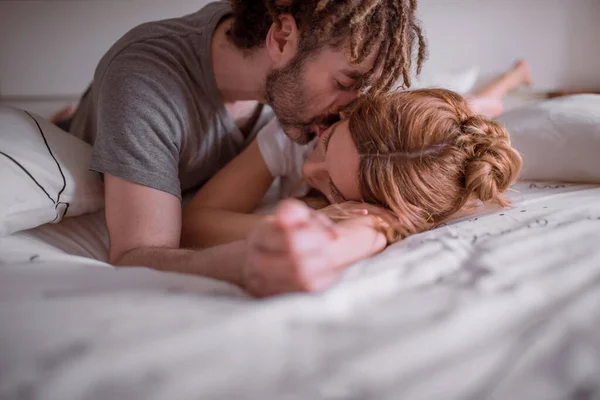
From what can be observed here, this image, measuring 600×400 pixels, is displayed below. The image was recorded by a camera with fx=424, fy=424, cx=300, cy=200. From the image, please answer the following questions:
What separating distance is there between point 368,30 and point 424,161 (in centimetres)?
34

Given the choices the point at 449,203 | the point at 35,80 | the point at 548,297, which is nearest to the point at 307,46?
the point at 449,203

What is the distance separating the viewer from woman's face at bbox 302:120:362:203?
31.9 inches

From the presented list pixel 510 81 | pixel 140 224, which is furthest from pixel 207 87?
pixel 510 81

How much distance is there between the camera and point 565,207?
0.80m

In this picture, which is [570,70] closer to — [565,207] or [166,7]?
[565,207]

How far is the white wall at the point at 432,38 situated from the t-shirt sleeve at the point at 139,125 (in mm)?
836

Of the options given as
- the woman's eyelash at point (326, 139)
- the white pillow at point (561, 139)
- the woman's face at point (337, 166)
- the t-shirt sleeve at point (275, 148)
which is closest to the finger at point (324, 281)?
the woman's face at point (337, 166)

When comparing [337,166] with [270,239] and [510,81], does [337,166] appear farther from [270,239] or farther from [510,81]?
[510,81]

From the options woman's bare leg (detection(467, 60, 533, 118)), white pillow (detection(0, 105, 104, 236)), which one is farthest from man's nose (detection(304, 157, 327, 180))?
woman's bare leg (detection(467, 60, 533, 118))

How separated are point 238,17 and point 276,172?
16.0 inches

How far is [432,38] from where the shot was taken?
1.81 meters

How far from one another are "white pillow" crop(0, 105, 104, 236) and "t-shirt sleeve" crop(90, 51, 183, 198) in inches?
2.4

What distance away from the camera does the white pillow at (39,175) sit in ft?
2.57

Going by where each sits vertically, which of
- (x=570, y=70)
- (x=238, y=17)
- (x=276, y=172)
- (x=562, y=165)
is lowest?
(x=276, y=172)
